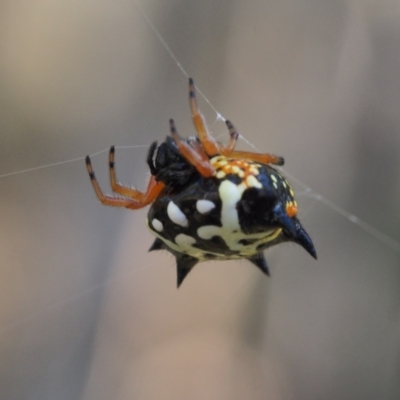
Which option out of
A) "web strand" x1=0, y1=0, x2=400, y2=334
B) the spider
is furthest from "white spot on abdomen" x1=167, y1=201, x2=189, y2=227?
"web strand" x1=0, y1=0, x2=400, y2=334

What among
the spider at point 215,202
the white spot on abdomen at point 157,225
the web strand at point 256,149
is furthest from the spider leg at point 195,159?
the web strand at point 256,149

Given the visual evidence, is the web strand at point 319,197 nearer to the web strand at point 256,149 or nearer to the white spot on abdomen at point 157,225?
the web strand at point 256,149

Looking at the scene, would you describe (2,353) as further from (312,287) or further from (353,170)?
(353,170)

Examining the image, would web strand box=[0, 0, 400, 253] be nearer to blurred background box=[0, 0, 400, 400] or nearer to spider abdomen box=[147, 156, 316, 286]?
blurred background box=[0, 0, 400, 400]

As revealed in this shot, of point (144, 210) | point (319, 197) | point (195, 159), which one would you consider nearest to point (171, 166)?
point (195, 159)

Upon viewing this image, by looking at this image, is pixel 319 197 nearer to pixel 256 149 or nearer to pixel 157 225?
pixel 256 149

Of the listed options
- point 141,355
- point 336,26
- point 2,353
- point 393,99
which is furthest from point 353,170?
point 2,353
